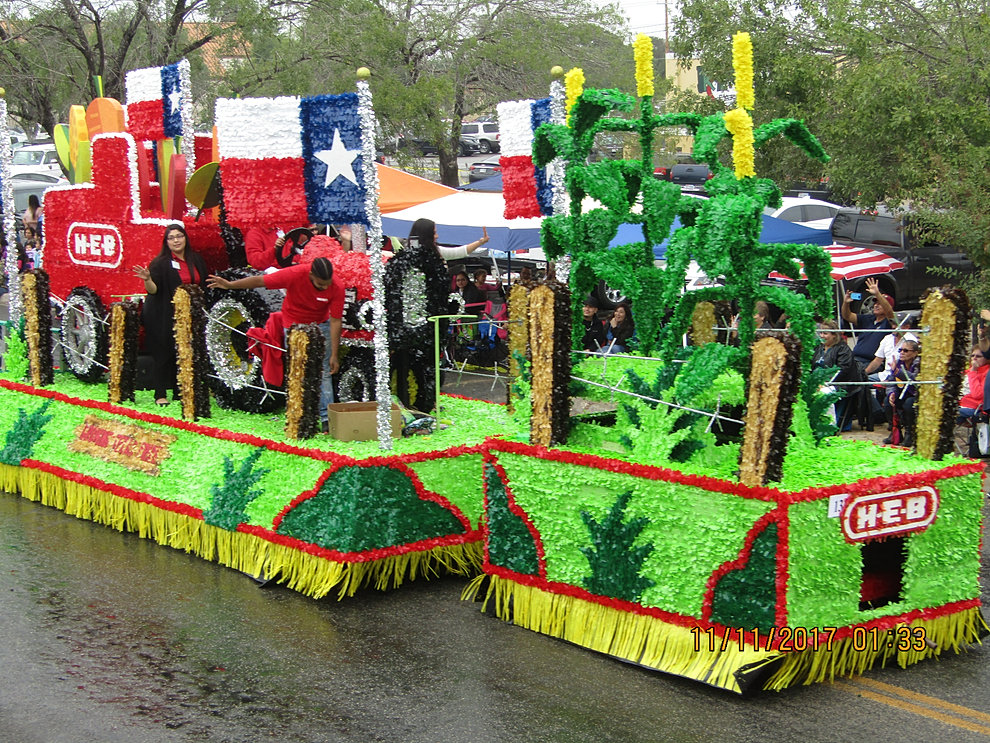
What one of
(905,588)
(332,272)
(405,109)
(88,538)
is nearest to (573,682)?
(905,588)

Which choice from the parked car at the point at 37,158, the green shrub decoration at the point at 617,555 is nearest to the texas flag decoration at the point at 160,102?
the green shrub decoration at the point at 617,555

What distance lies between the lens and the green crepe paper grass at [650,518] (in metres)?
6.63

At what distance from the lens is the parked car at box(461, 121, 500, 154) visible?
47.6 meters

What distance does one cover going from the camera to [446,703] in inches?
258

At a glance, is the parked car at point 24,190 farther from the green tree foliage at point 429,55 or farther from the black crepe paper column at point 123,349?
the black crepe paper column at point 123,349

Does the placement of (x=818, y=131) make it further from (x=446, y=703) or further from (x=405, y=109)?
(x=446, y=703)

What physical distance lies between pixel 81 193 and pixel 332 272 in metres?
3.63

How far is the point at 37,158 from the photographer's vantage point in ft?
109

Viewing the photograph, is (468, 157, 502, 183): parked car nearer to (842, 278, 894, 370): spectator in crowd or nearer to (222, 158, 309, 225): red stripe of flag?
(842, 278, 894, 370): spectator in crowd

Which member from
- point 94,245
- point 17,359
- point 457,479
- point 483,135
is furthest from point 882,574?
point 483,135

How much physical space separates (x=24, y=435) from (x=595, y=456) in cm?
610

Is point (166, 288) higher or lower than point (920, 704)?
higher

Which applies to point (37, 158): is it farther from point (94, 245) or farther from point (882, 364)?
point (882, 364)

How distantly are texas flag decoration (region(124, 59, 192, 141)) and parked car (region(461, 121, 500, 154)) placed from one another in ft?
115
